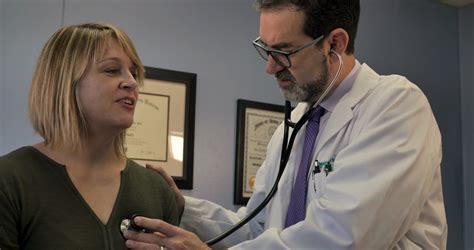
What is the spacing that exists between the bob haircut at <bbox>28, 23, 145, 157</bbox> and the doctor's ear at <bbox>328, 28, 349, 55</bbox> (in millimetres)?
586

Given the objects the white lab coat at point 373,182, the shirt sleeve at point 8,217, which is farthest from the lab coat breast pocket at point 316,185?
the shirt sleeve at point 8,217

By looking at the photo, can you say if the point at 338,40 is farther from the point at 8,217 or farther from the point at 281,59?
the point at 8,217

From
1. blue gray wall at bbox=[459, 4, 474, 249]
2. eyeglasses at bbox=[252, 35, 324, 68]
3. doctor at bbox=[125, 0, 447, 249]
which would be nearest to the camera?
doctor at bbox=[125, 0, 447, 249]

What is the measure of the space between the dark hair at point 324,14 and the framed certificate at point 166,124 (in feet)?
2.46

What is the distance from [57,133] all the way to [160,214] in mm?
322

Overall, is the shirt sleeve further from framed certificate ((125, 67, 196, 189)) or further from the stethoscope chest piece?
framed certificate ((125, 67, 196, 189))

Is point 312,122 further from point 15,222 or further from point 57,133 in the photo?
point 15,222

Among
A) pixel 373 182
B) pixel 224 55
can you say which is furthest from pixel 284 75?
pixel 224 55

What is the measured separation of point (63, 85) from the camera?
1.32 metres

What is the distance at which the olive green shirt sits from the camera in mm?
1182

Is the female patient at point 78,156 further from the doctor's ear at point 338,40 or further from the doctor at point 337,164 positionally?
the doctor's ear at point 338,40

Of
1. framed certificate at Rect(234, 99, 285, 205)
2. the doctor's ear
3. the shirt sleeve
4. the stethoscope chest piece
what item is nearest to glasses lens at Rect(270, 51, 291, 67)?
the doctor's ear

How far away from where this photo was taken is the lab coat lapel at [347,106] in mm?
1454


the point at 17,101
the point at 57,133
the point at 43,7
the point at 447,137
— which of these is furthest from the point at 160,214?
the point at 447,137
